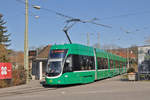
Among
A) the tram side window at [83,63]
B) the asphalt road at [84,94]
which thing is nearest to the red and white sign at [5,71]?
the asphalt road at [84,94]

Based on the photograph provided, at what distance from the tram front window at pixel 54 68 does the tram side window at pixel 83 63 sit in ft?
4.68

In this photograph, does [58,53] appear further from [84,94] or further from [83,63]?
[84,94]

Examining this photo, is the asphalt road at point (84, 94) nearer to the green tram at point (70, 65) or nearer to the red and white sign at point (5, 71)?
the green tram at point (70, 65)

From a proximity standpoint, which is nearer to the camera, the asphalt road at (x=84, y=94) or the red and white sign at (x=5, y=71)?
the asphalt road at (x=84, y=94)

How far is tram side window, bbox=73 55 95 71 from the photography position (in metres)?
19.6

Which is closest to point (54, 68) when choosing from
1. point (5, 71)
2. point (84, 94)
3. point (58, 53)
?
point (58, 53)

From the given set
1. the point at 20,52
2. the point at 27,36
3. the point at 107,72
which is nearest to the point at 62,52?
the point at 27,36

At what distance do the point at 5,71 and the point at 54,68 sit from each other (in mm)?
4858

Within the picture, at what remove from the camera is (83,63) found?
68.2 feet

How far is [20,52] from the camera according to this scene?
98.7 meters

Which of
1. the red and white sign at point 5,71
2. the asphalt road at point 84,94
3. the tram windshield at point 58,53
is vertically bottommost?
the asphalt road at point 84,94

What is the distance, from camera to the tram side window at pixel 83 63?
19.6 m

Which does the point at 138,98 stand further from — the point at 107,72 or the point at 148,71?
the point at 107,72

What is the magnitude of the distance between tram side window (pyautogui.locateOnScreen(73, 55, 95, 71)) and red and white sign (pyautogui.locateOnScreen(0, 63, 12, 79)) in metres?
6.05
